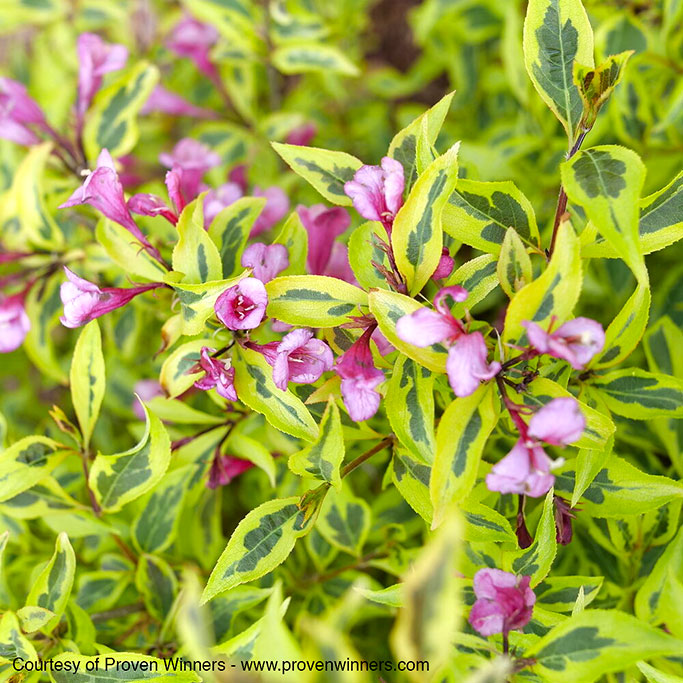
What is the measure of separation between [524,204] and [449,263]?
9 cm

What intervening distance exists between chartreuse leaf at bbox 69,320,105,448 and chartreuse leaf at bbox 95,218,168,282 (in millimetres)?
77

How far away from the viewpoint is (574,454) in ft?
2.60

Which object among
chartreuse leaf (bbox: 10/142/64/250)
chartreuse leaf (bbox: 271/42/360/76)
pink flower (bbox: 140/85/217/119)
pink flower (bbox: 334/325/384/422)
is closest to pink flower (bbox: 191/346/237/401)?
pink flower (bbox: 334/325/384/422)

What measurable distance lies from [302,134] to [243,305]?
76 centimetres

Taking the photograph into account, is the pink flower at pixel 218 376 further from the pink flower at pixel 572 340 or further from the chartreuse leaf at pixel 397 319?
the pink flower at pixel 572 340

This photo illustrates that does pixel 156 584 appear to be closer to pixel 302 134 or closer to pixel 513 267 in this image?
pixel 513 267

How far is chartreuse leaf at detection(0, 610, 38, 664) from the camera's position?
0.67 metres

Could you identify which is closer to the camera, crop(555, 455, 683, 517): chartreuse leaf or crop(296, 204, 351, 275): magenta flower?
crop(555, 455, 683, 517): chartreuse leaf

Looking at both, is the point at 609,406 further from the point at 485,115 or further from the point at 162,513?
the point at 485,115

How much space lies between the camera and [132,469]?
764 mm

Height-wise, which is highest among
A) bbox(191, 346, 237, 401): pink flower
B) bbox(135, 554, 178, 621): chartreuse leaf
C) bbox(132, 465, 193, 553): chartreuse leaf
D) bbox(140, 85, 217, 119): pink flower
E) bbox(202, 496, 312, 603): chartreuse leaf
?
bbox(191, 346, 237, 401): pink flower

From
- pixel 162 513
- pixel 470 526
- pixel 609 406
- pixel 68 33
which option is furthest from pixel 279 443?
pixel 68 33

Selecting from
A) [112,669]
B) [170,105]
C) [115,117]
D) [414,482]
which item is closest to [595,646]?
[414,482]

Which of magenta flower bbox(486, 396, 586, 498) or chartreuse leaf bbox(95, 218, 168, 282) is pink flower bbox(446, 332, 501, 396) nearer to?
magenta flower bbox(486, 396, 586, 498)
